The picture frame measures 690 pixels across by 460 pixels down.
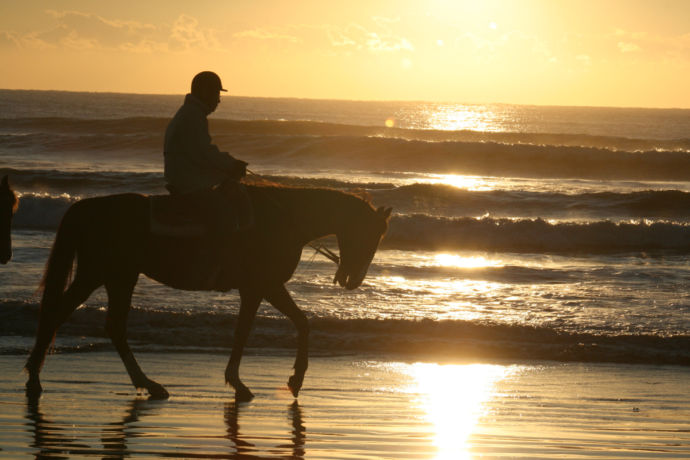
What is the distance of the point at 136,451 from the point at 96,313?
5.02 m

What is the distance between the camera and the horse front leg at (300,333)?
22.1 feet

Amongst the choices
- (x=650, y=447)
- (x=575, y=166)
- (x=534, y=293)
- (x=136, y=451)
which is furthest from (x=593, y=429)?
(x=575, y=166)

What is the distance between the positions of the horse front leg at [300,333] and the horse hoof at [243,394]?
0.32 metres

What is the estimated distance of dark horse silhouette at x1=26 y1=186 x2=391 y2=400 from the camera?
664cm

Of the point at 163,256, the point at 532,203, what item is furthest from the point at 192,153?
the point at 532,203

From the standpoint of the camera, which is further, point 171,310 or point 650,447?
point 171,310

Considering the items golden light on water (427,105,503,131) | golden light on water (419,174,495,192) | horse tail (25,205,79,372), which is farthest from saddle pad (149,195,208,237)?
golden light on water (427,105,503,131)

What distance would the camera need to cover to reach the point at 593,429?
19.3ft

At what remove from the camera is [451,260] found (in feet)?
52.7

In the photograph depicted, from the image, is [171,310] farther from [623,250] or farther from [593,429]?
[623,250]

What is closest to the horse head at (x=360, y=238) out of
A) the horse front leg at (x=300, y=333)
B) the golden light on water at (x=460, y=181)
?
the horse front leg at (x=300, y=333)

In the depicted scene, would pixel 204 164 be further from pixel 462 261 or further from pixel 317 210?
pixel 462 261

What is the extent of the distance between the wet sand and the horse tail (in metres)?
0.44

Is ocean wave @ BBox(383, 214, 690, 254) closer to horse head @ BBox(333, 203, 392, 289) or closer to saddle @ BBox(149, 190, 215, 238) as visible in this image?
horse head @ BBox(333, 203, 392, 289)
